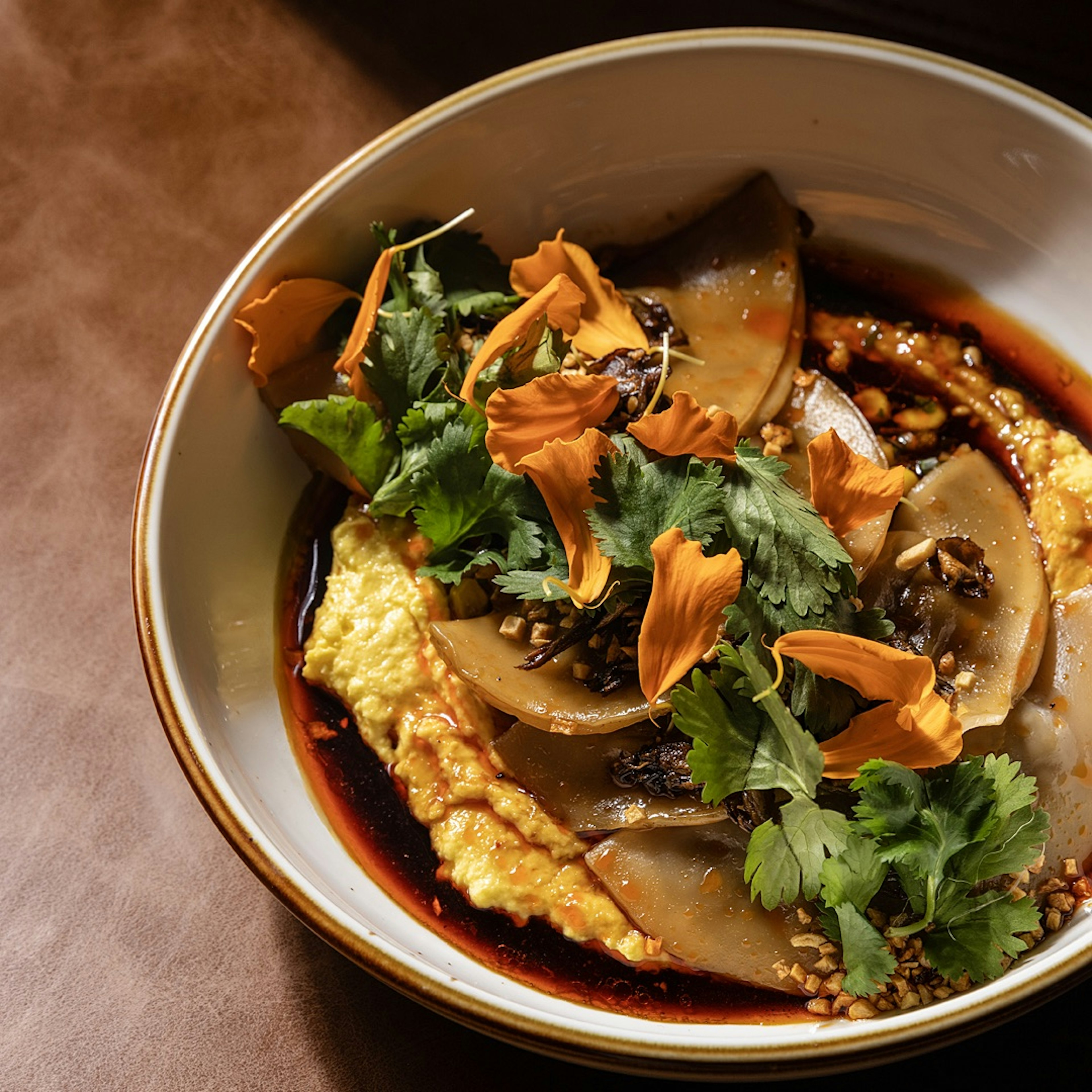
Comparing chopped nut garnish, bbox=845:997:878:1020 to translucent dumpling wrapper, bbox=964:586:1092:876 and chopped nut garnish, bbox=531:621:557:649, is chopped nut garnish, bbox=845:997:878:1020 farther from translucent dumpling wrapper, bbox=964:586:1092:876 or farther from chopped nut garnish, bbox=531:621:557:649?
chopped nut garnish, bbox=531:621:557:649

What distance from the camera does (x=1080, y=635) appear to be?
2.22 meters

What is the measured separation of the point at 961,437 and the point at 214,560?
186cm

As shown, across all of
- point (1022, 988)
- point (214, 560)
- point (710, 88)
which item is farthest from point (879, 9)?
point (1022, 988)

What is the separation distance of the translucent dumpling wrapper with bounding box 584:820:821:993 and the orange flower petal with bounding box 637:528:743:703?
0.46 meters

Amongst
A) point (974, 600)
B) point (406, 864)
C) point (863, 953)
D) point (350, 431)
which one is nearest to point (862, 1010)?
point (863, 953)

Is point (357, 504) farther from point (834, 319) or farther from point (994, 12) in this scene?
point (994, 12)

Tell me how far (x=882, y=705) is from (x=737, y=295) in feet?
3.80

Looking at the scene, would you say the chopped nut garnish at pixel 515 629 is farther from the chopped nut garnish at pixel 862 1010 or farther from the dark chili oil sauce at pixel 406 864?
the chopped nut garnish at pixel 862 1010

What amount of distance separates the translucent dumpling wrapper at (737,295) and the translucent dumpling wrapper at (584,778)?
32.1 inches

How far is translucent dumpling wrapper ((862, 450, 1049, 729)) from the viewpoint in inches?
82.7

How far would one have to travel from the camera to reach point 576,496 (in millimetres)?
1931

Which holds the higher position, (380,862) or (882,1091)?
(882,1091)

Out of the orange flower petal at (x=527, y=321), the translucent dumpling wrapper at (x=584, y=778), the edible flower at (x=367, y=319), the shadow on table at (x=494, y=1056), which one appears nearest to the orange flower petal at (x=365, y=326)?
the edible flower at (x=367, y=319)

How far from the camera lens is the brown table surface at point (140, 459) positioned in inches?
84.7
